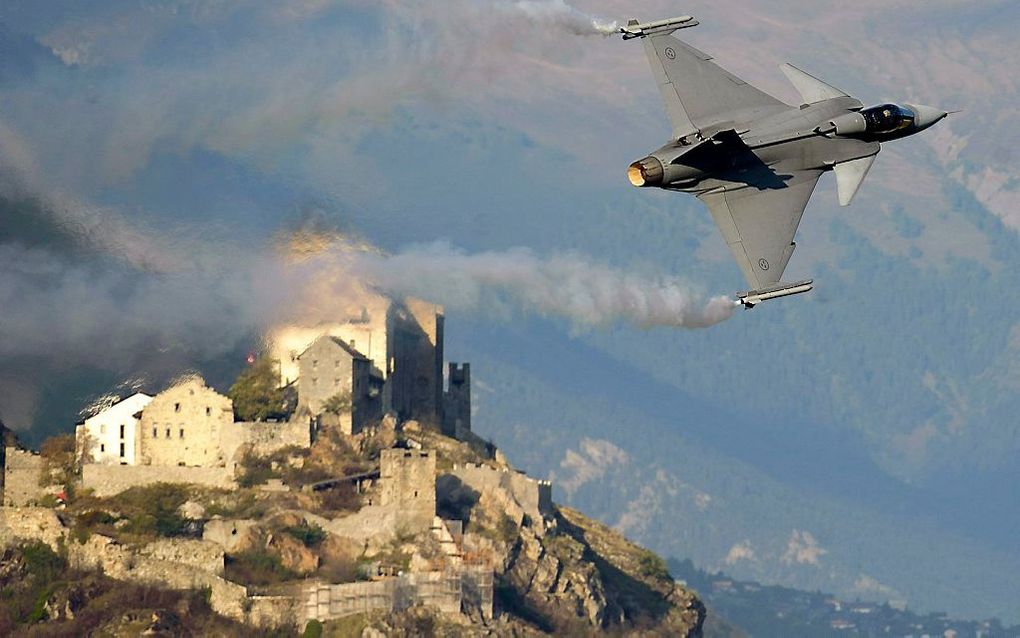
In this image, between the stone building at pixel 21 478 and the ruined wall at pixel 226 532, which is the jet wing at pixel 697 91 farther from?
the stone building at pixel 21 478

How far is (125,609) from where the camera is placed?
11781 centimetres

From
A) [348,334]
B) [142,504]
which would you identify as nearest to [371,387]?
[348,334]

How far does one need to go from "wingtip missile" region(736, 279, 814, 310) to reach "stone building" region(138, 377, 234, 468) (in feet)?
168

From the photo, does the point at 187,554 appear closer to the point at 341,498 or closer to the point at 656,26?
the point at 341,498

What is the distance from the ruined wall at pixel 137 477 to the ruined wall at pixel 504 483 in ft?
33.0

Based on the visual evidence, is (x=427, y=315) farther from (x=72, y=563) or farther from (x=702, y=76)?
(x=702, y=76)

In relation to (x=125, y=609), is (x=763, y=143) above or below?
above

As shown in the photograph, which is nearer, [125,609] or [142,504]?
[125,609]

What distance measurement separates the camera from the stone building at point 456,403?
145 m

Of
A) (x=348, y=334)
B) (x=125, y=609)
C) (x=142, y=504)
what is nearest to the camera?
(x=125, y=609)

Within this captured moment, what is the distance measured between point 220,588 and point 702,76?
41826 millimetres

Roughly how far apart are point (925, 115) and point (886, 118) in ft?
5.90

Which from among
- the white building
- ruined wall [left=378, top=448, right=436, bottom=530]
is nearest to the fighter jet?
ruined wall [left=378, top=448, right=436, bottom=530]

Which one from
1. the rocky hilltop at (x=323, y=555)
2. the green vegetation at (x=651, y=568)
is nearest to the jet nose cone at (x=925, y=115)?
the rocky hilltop at (x=323, y=555)
